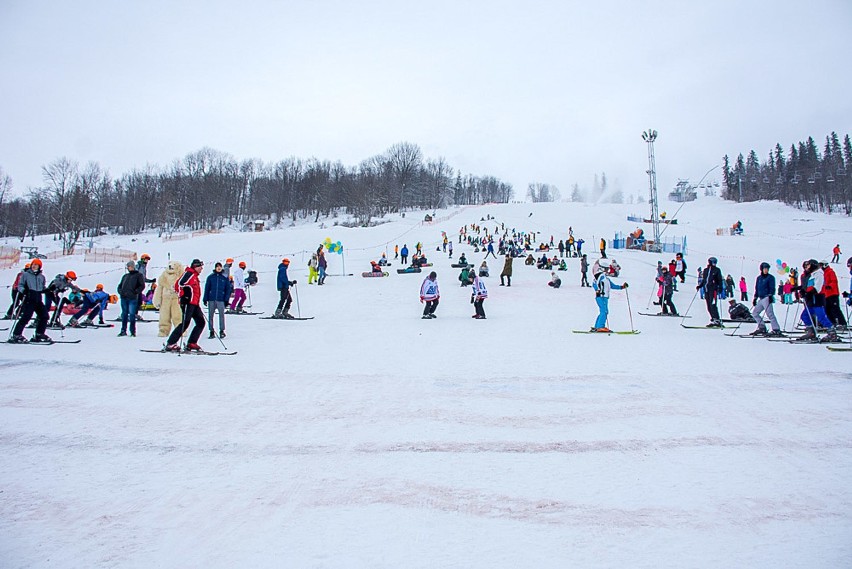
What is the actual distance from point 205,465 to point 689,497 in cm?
404

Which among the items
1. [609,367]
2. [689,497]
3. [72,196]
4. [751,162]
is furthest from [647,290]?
[751,162]

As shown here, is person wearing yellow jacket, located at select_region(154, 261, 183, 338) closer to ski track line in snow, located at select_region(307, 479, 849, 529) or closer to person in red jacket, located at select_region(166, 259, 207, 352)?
person in red jacket, located at select_region(166, 259, 207, 352)

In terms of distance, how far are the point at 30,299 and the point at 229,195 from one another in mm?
91292

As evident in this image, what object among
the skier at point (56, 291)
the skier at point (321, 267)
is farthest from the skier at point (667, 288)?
the skier at point (56, 291)

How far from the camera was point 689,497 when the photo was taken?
3.74 m

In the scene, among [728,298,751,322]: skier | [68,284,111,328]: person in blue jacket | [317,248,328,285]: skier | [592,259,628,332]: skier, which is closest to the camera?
[592,259,628,332]: skier

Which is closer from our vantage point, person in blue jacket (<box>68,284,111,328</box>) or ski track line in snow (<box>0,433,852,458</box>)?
ski track line in snow (<box>0,433,852,458</box>)

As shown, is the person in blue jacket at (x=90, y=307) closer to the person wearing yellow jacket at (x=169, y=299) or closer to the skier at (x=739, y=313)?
the person wearing yellow jacket at (x=169, y=299)

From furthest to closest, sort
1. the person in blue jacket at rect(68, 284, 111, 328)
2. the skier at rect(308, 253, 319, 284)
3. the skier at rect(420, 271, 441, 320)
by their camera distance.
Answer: the skier at rect(308, 253, 319, 284)
the skier at rect(420, 271, 441, 320)
the person in blue jacket at rect(68, 284, 111, 328)

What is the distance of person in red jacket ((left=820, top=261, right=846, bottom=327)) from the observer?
10.9 meters

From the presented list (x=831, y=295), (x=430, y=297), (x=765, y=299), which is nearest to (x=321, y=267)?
(x=430, y=297)

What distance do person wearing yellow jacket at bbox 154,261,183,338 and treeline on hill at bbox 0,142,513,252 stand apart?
66.3 metres

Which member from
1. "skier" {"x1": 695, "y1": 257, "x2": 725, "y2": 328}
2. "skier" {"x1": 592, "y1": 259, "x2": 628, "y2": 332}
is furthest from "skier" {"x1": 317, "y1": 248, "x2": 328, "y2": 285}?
"skier" {"x1": 695, "y1": 257, "x2": 725, "y2": 328}

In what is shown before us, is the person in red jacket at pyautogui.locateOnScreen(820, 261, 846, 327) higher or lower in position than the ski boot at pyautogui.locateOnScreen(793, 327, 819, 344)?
higher
